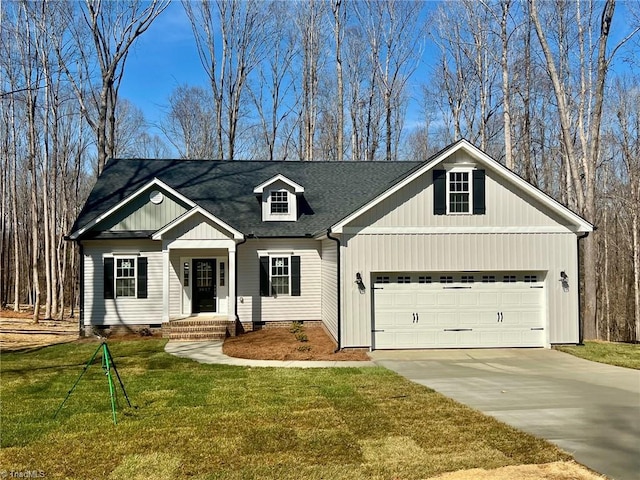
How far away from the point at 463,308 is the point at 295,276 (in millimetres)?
6073

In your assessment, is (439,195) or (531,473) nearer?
(531,473)

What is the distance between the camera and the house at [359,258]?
Answer: 13.4 metres

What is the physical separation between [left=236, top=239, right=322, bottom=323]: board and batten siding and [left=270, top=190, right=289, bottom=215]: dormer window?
54.9 inches

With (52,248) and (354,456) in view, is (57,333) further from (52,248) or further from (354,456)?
(354,456)

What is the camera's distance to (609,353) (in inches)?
511

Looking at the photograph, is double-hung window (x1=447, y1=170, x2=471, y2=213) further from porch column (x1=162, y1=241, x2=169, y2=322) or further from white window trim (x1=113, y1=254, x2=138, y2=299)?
white window trim (x1=113, y1=254, x2=138, y2=299)

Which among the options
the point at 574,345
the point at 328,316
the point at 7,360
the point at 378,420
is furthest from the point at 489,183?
the point at 7,360

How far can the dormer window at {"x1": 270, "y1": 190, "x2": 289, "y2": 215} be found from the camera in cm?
1770

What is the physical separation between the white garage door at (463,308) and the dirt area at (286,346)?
181 centimetres

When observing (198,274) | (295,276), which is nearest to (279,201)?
(295,276)

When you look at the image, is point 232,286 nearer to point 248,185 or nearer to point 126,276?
point 126,276

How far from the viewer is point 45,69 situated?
22.1 m

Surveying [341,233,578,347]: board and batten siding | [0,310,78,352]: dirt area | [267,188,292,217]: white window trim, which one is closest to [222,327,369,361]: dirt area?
[341,233,578,347]: board and batten siding

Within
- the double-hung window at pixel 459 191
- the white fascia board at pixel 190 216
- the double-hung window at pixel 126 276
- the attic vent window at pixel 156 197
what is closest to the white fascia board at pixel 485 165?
the double-hung window at pixel 459 191
